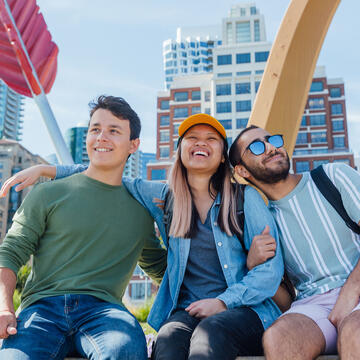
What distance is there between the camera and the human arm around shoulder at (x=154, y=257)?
2.62m

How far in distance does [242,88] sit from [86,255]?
167 feet

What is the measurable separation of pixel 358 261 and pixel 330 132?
51.3 meters

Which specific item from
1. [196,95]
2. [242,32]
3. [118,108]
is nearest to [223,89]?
[196,95]

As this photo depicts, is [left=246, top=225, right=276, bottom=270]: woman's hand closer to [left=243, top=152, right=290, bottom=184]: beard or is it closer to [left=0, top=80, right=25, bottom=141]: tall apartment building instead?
[left=243, top=152, right=290, bottom=184]: beard

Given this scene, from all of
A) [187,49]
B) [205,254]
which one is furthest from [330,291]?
[187,49]

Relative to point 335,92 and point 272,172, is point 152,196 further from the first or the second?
Answer: point 335,92

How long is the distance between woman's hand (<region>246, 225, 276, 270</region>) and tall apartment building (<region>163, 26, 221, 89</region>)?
121 m

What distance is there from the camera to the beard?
2.38 metres

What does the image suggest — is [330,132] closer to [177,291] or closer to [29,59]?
[29,59]

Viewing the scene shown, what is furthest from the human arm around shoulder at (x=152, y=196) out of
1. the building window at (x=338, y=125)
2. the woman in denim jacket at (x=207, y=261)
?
the building window at (x=338, y=125)

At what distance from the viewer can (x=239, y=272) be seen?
2.21m

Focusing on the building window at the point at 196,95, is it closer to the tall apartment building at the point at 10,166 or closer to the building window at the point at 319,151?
the building window at the point at 319,151

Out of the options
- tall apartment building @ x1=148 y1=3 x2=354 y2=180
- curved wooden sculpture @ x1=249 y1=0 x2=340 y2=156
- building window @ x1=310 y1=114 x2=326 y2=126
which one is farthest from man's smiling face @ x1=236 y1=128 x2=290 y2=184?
building window @ x1=310 y1=114 x2=326 y2=126

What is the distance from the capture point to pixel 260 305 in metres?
2.10
